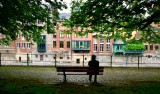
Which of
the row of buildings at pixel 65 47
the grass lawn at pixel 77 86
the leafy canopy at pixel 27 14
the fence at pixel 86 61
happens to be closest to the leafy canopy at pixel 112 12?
the leafy canopy at pixel 27 14

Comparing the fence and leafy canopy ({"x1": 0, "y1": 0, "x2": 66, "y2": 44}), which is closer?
leafy canopy ({"x1": 0, "y1": 0, "x2": 66, "y2": 44})

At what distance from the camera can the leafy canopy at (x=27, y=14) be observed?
56.9 feet

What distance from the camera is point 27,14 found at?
2006cm

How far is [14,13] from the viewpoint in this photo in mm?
17844

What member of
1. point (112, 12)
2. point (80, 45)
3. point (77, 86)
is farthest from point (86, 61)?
point (77, 86)

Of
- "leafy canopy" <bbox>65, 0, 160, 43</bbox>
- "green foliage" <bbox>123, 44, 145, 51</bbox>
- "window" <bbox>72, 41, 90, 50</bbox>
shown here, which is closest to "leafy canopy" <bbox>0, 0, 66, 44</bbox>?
"leafy canopy" <bbox>65, 0, 160, 43</bbox>

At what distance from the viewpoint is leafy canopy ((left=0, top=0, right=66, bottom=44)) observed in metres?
17.4

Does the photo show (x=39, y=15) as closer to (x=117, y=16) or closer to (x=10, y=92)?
(x=117, y=16)

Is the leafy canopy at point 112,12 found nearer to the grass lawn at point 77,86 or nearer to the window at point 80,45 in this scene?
the grass lawn at point 77,86

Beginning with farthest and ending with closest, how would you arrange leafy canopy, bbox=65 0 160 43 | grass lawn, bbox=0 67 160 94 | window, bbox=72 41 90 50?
window, bbox=72 41 90 50 → leafy canopy, bbox=65 0 160 43 → grass lawn, bbox=0 67 160 94

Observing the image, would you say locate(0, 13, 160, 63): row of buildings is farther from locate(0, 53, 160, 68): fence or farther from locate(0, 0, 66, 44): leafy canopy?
locate(0, 0, 66, 44): leafy canopy

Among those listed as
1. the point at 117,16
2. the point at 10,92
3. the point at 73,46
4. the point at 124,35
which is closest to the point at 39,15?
the point at 117,16

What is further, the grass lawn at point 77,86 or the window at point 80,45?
the window at point 80,45

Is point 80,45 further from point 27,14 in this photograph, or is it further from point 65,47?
point 27,14
